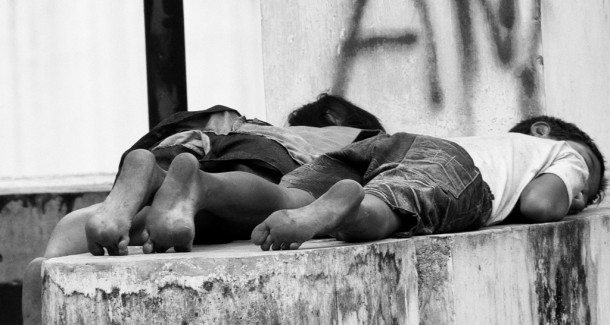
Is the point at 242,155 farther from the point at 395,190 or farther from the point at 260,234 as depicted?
the point at 260,234

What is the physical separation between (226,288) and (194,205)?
31 cm

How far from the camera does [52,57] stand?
4.73m

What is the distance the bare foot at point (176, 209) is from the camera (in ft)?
7.23

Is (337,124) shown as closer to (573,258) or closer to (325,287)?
(573,258)

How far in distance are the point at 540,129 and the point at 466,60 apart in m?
0.49

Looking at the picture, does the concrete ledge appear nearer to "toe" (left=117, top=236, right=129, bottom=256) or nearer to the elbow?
"toe" (left=117, top=236, right=129, bottom=256)

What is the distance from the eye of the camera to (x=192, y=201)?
227cm

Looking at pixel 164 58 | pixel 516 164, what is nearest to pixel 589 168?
pixel 516 164

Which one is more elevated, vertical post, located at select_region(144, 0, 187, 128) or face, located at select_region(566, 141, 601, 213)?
vertical post, located at select_region(144, 0, 187, 128)

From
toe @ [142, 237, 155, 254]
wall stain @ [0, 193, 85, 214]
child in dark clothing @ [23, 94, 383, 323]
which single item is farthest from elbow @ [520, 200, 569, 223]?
wall stain @ [0, 193, 85, 214]

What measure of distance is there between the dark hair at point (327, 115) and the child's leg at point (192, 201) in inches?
60.6

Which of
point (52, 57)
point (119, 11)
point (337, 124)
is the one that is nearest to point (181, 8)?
point (119, 11)

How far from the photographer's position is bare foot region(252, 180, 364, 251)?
2186mm

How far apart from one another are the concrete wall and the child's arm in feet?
3.23
